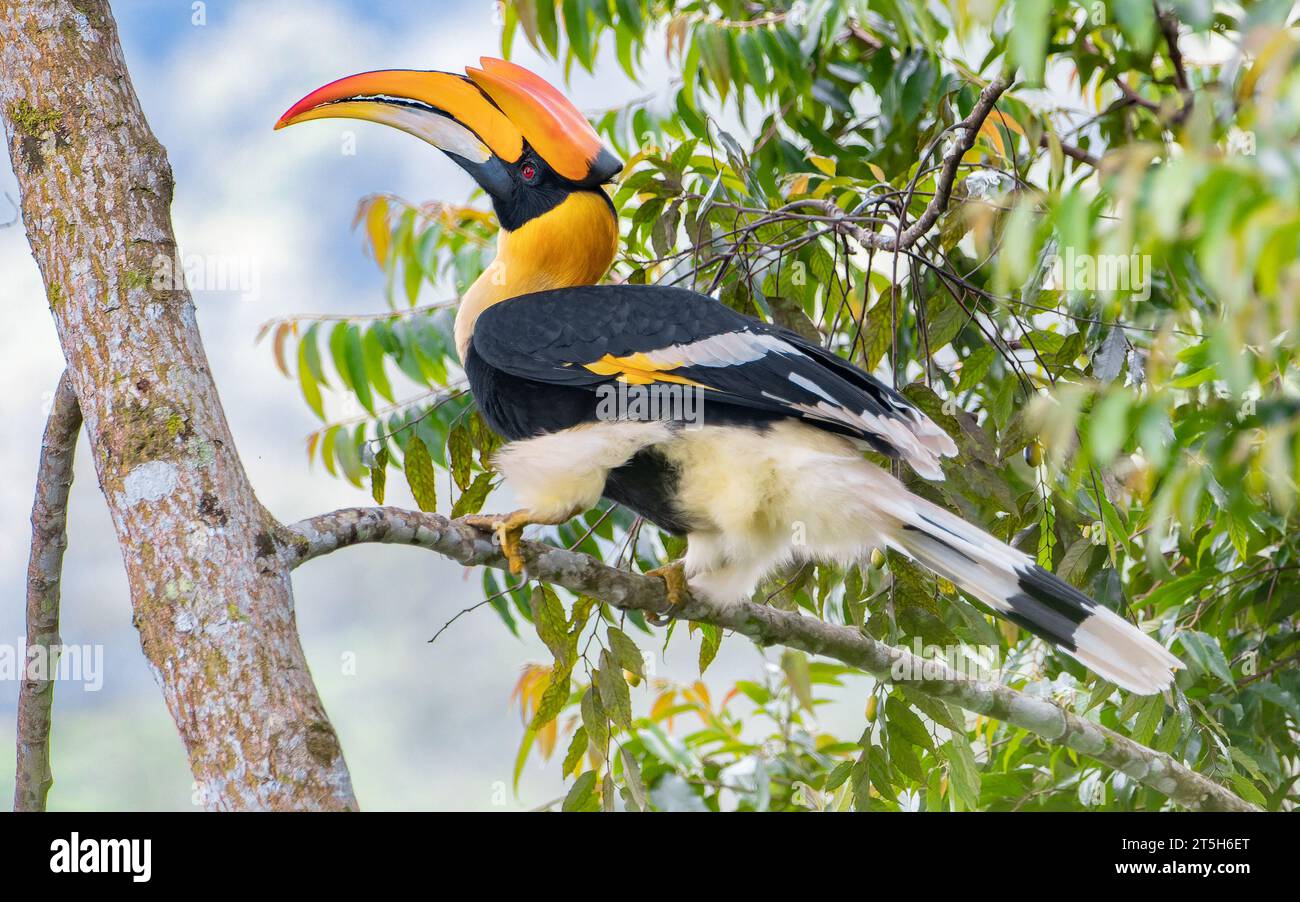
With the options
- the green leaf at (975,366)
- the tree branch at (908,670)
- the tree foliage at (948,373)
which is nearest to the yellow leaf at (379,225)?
the tree foliage at (948,373)

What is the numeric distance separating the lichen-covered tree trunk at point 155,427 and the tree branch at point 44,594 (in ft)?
1.05

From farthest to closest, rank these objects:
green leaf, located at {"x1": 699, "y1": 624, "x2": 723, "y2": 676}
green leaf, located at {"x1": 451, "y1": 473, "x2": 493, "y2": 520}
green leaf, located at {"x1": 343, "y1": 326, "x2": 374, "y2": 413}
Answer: green leaf, located at {"x1": 343, "y1": 326, "x2": 374, "y2": 413} < green leaf, located at {"x1": 699, "y1": 624, "x2": 723, "y2": 676} < green leaf, located at {"x1": 451, "y1": 473, "x2": 493, "y2": 520}

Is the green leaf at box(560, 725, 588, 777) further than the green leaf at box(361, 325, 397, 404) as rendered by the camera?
No

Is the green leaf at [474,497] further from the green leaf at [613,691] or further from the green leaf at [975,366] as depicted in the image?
the green leaf at [975,366]

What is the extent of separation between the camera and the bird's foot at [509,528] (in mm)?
1694

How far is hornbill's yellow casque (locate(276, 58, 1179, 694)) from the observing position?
1.72m

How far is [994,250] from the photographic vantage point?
6.29 ft

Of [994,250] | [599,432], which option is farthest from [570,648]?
[994,250]

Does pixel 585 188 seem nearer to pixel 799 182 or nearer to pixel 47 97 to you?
pixel 799 182

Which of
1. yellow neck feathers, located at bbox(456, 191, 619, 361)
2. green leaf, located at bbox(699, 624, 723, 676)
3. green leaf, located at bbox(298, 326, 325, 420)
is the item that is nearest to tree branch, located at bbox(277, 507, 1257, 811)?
green leaf, located at bbox(699, 624, 723, 676)

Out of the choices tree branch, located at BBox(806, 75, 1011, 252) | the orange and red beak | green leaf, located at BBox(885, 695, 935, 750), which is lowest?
green leaf, located at BBox(885, 695, 935, 750)

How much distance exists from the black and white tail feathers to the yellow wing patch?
0.40m

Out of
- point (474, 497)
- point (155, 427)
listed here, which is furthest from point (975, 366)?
point (155, 427)

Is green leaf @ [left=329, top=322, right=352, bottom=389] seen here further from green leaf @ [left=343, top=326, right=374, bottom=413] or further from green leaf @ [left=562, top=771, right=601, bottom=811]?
green leaf @ [left=562, top=771, right=601, bottom=811]
